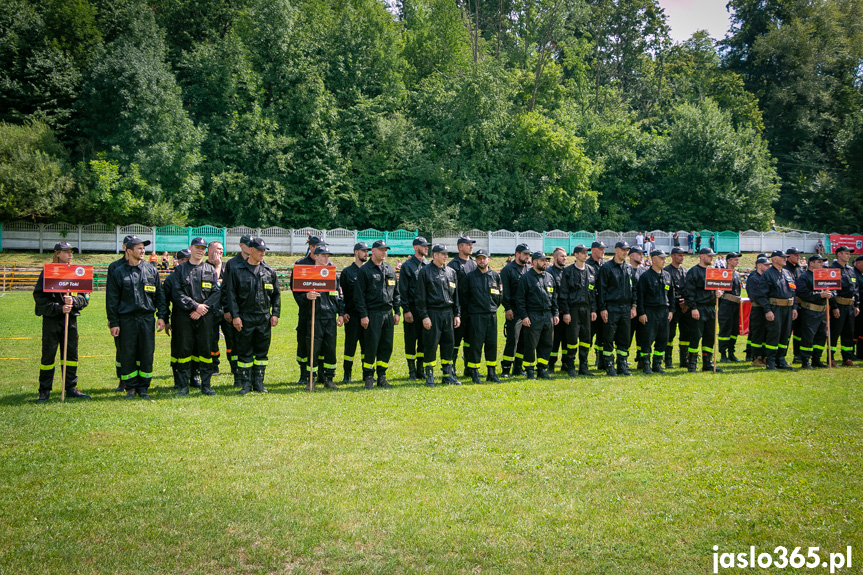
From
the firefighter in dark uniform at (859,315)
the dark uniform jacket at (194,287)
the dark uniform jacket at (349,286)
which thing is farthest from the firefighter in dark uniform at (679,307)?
the dark uniform jacket at (194,287)

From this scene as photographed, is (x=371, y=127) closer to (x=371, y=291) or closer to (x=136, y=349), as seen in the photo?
(x=371, y=291)

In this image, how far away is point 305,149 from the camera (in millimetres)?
48031

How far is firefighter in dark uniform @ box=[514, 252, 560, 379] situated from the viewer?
11703 millimetres

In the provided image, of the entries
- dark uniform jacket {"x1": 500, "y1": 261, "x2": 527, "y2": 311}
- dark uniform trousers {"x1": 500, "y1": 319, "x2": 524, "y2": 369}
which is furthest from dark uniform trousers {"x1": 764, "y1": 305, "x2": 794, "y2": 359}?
dark uniform jacket {"x1": 500, "y1": 261, "x2": 527, "y2": 311}

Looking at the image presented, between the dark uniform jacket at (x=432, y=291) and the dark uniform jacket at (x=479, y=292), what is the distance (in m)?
0.61

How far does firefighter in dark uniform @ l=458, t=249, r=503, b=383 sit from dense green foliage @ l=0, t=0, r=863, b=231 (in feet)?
118

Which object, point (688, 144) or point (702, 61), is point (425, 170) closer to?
point (688, 144)

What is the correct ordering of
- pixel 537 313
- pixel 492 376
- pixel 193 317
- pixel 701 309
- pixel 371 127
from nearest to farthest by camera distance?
pixel 193 317 → pixel 492 376 → pixel 537 313 → pixel 701 309 → pixel 371 127

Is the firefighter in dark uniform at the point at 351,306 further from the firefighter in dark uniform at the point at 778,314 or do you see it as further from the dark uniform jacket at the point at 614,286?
the firefighter in dark uniform at the point at 778,314

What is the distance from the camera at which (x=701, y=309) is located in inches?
504

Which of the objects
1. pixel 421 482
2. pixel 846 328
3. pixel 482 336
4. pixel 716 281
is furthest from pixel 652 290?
pixel 421 482

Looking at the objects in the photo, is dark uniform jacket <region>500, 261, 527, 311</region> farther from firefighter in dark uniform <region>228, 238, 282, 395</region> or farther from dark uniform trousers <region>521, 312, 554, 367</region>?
firefighter in dark uniform <region>228, 238, 282, 395</region>

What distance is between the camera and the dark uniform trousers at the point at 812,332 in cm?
1339

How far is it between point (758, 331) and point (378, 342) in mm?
8507
